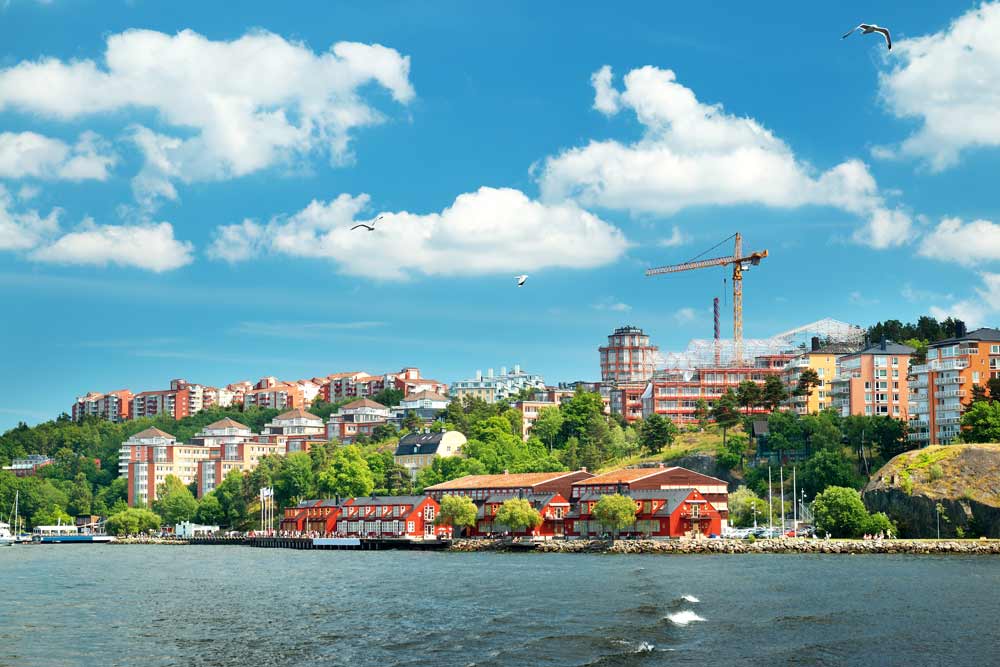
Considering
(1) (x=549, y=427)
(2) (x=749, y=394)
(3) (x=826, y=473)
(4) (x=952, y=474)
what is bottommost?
(3) (x=826, y=473)

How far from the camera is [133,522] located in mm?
175250

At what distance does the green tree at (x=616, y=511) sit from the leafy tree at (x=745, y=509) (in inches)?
539

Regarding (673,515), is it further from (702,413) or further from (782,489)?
(702,413)

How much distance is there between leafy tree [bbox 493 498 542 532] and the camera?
380 feet

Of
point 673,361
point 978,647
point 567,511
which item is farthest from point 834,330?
point 978,647

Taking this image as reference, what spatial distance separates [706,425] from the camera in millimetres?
155750

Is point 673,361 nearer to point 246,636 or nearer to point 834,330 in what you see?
point 834,330

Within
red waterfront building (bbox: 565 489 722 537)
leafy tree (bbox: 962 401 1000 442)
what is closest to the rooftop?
red waterfront building (bbox: 565 489 722 537)

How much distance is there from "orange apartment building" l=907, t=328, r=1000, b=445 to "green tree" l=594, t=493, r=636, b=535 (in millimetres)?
37998

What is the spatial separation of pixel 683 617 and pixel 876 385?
9535 cm

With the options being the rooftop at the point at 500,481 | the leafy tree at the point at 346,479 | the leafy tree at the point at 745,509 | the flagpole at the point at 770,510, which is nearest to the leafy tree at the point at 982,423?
the flagpole at the point at 770,510

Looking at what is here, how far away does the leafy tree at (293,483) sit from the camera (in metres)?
167

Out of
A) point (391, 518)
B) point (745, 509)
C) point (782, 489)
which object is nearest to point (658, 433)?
point (782, 489)

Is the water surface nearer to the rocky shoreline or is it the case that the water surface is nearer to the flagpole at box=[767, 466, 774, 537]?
the rocky shoreline
